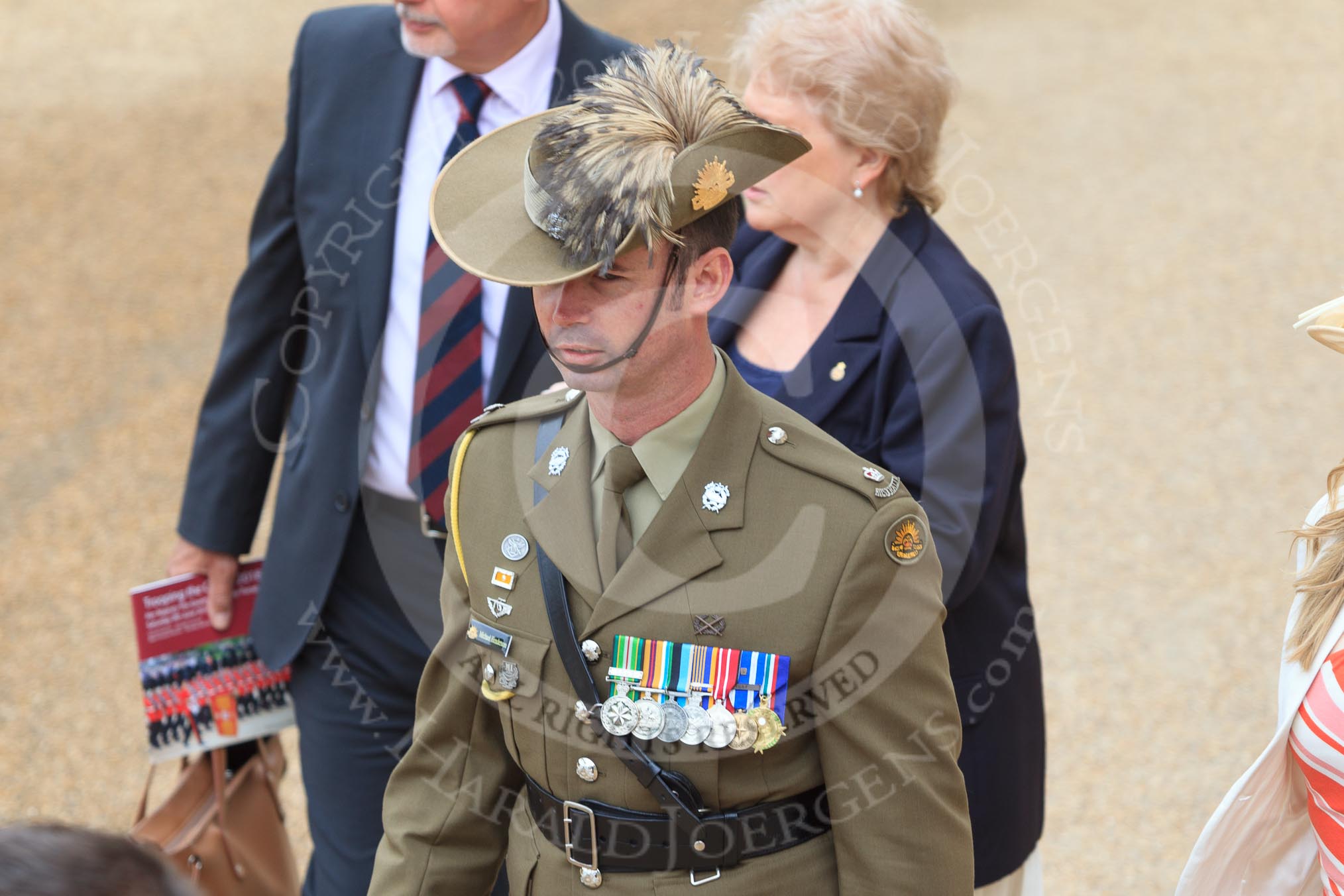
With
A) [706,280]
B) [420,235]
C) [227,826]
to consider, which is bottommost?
[227,826]

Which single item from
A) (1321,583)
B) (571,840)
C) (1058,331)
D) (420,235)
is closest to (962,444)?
(1321,583)

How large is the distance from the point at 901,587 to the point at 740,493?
9.3 inches

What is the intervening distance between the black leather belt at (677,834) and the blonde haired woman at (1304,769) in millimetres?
767

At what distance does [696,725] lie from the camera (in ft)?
5.86

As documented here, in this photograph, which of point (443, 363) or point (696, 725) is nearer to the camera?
point (696, 725)

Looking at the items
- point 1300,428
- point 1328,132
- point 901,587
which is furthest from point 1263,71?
point 901,587

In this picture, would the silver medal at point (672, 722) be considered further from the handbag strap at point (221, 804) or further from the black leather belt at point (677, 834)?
the handbag strap at point (221, 804)

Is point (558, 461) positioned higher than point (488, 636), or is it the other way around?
point (558, 461)

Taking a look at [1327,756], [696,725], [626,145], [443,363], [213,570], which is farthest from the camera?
[213,570]

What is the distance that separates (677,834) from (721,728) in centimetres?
17

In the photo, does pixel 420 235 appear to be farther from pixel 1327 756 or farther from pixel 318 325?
pixel 1327 756

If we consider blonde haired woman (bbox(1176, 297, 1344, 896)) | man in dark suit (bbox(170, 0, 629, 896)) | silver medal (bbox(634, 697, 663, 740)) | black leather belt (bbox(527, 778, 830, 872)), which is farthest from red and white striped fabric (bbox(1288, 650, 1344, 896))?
man in dark suit (bbox(170, 0, 629, 896))

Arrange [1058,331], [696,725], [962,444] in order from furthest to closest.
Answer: [1058,331] → [962,444] → [696,725]

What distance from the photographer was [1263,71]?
33.5 ft
